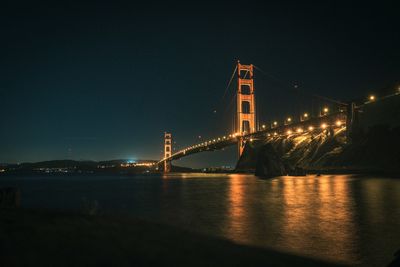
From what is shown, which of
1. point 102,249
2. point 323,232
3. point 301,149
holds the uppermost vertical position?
point 301,149

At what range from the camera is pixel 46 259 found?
4.86 meters

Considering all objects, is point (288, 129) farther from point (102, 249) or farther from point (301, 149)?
point (102, 249)

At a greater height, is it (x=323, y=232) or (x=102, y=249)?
(x=102, y=249)

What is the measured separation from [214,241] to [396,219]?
649cm

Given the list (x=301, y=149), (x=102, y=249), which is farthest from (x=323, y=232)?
(x=301, y=149)

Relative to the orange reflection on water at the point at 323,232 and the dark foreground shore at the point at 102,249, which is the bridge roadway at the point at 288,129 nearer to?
the orange reflection on water at the point at 323,232

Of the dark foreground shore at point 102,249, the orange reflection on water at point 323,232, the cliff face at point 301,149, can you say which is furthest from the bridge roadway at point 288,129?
the dark foreground shore at point 102,249

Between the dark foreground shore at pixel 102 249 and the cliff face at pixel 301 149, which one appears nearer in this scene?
the dark foreground shore at pixel 102 249

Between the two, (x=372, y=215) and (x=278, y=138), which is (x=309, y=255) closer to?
(x=372, y=215)

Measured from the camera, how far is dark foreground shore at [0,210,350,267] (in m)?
4.98

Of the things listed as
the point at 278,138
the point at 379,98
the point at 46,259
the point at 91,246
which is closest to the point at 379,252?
the point at 91,246

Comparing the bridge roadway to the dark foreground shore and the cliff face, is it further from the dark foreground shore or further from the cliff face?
the dark foreground shore

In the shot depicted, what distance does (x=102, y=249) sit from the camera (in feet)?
18.2

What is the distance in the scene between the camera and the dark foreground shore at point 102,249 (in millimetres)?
4977
